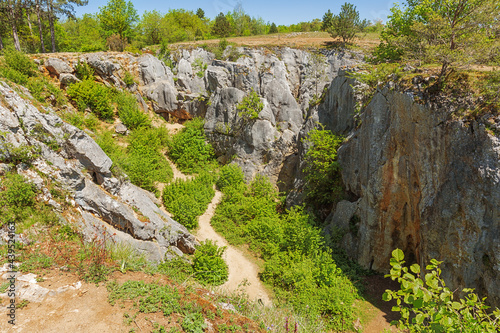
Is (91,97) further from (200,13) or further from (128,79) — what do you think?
(200,13)

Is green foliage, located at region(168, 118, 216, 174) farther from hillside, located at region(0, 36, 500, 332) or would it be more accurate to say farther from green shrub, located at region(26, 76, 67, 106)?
green shrub, located at region(26, 76, 67, 106)

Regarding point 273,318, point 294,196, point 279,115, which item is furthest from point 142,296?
point 279,115

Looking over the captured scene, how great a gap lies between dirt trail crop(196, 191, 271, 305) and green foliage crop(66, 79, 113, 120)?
12.4m

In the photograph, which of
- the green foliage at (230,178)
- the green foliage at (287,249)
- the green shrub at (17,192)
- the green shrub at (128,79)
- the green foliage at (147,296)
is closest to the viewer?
the green foliage at (147,296)

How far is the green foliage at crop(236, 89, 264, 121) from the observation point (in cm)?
2028

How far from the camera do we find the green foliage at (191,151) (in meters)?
19.7

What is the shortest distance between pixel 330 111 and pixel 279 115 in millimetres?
5854

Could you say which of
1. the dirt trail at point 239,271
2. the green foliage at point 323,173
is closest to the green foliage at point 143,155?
the dirt trail at point 239,271

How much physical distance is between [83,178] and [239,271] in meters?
7.99

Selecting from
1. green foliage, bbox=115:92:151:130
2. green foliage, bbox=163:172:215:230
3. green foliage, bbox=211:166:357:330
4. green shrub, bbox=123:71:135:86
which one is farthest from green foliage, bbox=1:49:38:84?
green foliage, bbox=211:166:357:330

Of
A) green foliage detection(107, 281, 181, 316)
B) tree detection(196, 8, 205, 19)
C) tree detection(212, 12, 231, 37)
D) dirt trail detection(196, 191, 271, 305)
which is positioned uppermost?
tree detection(196, 8, 205, 19)

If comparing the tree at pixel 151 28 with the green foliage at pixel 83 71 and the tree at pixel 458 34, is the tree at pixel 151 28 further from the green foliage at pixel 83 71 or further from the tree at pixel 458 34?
the tree at pixel 458 34

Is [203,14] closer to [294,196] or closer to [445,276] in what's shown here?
[294,196]

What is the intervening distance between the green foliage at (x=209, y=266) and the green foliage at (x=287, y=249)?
1979 mm
